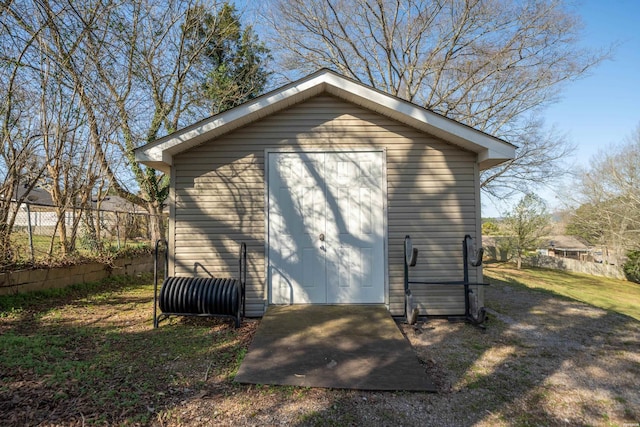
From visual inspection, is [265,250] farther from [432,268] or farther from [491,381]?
[491,381]

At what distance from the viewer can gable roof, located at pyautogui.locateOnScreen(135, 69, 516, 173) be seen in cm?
457

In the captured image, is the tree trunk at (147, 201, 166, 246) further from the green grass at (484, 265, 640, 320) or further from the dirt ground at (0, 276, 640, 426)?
the green grass at (484, 265, 640, 320)

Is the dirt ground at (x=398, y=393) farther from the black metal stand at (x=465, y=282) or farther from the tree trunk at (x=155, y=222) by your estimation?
the tree trunk at (x=155, y=222)

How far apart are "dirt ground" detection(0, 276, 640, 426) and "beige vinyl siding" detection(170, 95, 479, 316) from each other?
2.65 feet

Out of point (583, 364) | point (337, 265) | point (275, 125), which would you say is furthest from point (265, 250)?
point (583, 364)

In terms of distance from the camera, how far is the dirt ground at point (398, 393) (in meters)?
2.42

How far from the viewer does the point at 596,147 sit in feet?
59.3

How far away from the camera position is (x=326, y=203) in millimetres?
5012

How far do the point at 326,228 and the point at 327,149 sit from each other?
1.26 m

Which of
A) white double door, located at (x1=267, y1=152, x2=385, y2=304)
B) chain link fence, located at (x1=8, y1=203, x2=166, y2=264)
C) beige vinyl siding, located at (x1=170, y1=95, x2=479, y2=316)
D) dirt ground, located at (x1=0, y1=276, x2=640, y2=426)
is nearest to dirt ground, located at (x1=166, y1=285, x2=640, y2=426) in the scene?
dirt ground, located at (x1=0, y1=276, x2=640, y2=426)

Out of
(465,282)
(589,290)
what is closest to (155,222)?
(465,282)

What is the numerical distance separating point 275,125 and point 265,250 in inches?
78.4

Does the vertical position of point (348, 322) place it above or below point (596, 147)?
below

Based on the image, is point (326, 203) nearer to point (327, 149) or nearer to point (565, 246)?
point (327, 149)
